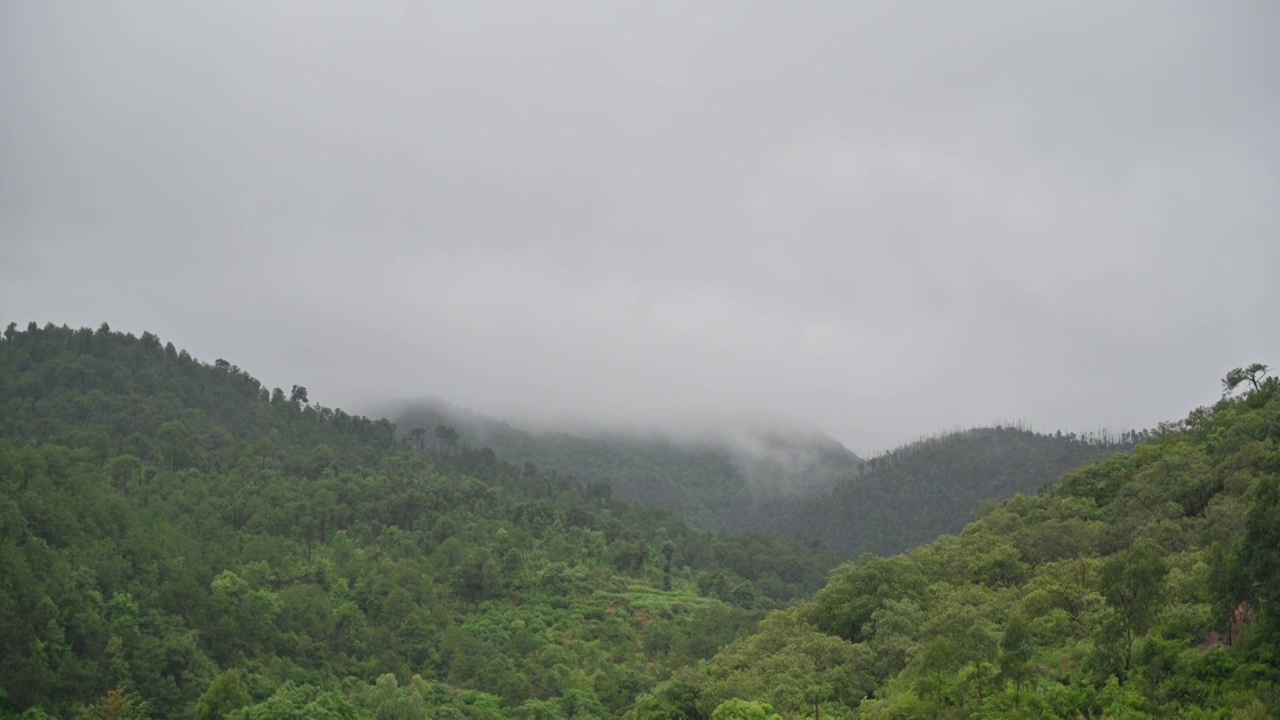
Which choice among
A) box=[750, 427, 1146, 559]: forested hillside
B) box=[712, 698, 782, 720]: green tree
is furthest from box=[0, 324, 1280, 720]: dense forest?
box=[750, 427, 1146, 559]: forested hillside

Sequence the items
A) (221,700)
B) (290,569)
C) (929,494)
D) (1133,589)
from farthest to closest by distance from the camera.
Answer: (929,494), (290,569), (221,700), (1133,589)

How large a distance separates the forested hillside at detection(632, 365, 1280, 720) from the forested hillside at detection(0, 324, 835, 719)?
897 inches

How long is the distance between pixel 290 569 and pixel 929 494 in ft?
447

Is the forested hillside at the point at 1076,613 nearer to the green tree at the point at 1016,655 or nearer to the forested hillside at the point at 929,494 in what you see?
the green tree at the point at 1016,655

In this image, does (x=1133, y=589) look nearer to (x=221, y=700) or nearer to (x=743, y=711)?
(x=743, y=711)

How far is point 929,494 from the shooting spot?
189375 mm

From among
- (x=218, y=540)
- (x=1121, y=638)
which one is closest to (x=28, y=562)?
(x=218, y=540)

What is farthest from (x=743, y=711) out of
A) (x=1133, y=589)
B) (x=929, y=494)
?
(x=929, y=494)

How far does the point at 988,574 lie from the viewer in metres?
51.3

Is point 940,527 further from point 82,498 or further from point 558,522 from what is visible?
point 82,498

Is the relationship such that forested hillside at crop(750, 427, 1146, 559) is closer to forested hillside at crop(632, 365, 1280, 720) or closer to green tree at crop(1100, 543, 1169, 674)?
forested hillside at crop(632, 365, 1280, 720)

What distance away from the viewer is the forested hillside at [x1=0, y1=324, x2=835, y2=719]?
58.8 metres

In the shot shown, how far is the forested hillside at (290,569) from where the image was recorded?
58.8m

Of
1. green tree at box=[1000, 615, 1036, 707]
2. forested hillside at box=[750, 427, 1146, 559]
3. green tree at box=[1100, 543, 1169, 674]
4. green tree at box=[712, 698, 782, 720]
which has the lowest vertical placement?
green tree at box=[712, 698, 782, 720]
